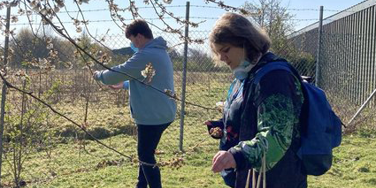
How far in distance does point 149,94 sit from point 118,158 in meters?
2.51

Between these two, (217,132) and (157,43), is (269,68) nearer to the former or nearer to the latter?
(217,132)

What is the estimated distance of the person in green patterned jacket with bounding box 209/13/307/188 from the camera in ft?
6.34

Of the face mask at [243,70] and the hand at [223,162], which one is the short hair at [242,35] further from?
the hand at [223,162]

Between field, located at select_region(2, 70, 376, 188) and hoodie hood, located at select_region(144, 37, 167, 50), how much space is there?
2.80 ft

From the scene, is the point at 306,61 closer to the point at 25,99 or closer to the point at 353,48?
the point at 353,48

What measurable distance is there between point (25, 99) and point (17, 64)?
65cm

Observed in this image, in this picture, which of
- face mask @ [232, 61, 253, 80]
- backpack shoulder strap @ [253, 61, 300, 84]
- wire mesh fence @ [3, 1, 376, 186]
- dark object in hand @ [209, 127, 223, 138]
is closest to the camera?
backpack shoulder strap @ [253, 61, 300, 84]

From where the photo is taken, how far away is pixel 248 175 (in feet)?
7.25

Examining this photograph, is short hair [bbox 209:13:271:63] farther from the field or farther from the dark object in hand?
the field

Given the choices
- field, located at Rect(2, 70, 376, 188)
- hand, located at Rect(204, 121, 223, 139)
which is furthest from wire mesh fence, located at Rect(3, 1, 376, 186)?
hand, located at Rect(204, 121, 223, 139)

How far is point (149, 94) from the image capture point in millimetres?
4309

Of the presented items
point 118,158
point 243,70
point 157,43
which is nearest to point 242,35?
point 243,70

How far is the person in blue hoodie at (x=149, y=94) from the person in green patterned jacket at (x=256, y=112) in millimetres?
1950

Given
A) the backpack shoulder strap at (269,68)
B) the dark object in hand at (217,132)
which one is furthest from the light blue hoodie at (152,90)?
the backpack shoulder strap at (269,68)
